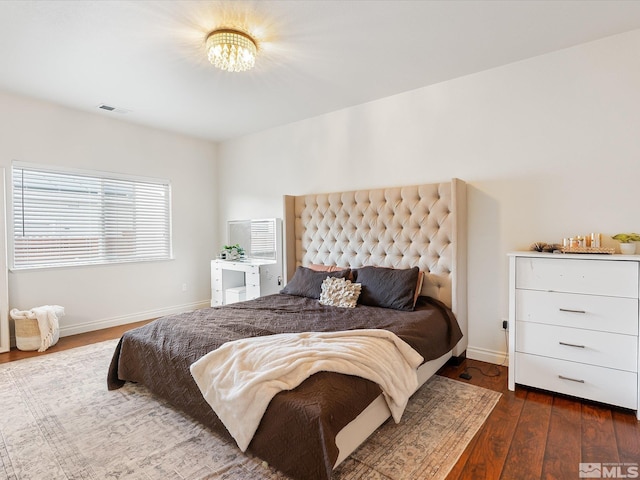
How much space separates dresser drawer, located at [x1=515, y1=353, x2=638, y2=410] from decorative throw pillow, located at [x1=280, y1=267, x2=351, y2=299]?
5.46 ft

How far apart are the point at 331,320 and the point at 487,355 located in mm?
1545

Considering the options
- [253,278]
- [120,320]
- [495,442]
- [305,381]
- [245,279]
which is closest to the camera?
[305,381]

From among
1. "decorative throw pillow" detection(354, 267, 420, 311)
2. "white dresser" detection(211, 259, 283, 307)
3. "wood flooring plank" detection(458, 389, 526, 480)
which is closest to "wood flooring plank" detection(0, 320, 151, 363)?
"white dresser" detection(211, 259, 283, 307)

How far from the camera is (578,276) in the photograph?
230cm

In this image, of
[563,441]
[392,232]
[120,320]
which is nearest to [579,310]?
[563,441]

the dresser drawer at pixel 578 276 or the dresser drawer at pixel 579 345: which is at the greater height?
the dresser drawer at pixel 578 276

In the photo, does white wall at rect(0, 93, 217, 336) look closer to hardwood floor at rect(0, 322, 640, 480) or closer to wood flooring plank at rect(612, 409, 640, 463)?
hardwood floor at rect(0, 322, 640, 480)

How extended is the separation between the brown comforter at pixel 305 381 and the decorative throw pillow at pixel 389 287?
0.11m

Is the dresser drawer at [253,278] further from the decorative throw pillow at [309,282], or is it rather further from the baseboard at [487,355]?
the baseboard at [487,355]

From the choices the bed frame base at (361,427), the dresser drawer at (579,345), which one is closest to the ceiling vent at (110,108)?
the bed frame base at (361,427)

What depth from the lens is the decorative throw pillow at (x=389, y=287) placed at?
2.88m

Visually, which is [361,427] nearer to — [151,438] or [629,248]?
[151,438]

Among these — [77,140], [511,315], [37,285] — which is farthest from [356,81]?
[37,285]

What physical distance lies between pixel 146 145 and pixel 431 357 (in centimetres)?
440
